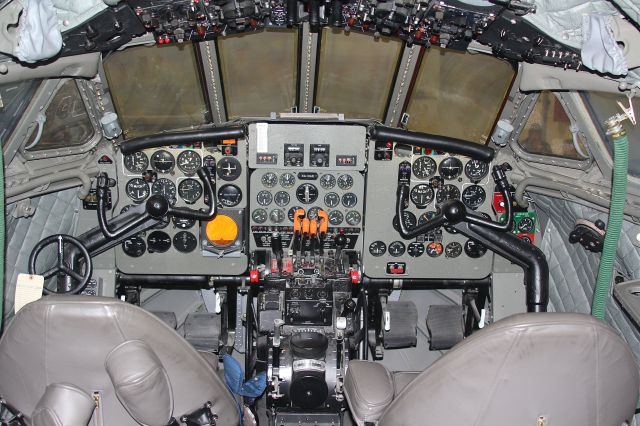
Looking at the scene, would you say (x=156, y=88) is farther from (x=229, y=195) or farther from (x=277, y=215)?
(x=277, y=215)

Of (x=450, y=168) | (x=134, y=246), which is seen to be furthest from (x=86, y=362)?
(x=450, y=168)

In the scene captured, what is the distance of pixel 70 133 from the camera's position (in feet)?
17.5

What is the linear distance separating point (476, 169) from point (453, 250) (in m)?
0.66

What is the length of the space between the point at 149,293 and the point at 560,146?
351 centimetres

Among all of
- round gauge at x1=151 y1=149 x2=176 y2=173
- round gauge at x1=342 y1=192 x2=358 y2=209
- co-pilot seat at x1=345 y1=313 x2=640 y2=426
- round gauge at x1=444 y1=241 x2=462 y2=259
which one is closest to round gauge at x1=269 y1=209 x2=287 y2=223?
round gauge at x1=342 y1=192 x2=358 y2=209

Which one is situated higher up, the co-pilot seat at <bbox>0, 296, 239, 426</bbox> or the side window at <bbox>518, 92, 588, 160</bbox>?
the side window at <bbox>518, 92, 588, 160</bbox>

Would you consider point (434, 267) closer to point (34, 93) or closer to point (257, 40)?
point (257, 40)

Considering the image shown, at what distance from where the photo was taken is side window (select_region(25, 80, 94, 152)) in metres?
4.96

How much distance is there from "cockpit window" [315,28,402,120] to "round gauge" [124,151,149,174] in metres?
1.39

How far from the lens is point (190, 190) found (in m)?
5.77

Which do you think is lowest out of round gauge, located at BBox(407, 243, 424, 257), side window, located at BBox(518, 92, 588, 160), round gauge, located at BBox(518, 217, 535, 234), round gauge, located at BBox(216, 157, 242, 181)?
round gauge, located at BBox(407, 243, 424, 257)

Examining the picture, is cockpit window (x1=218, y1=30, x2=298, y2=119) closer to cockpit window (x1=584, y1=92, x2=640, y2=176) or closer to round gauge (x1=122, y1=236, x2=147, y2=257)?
round gauge (x1=122, y1=236, x2=147, y2=257)

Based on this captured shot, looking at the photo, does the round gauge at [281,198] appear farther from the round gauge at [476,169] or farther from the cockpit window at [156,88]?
the round gauge at [476,169]

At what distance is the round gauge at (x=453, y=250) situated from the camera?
5.92 m
